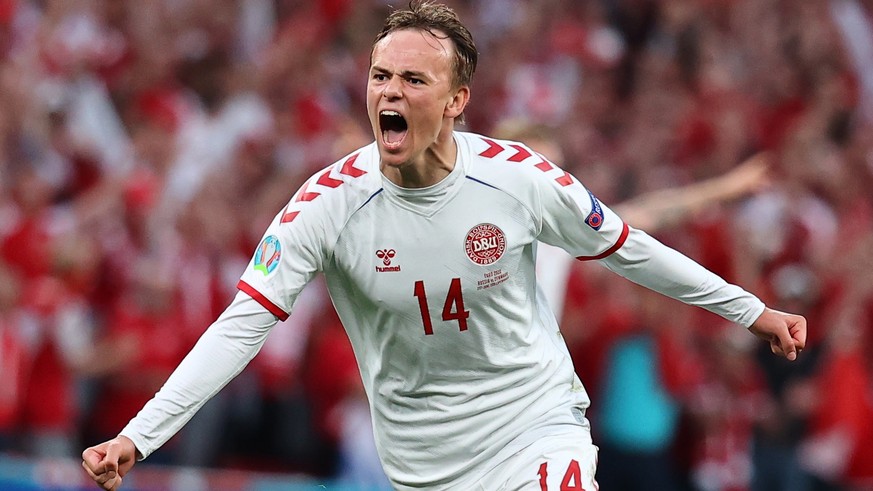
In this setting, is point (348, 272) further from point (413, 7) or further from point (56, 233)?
point (56, 233)

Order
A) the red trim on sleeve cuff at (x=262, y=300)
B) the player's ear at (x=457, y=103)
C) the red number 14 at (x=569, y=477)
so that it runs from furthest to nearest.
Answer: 1. the player's ear at (x=457, y=103)
2. the red number 14 at (x=569, y=477)
3. the red trim on sleeve cuff at (x=262, y=300)

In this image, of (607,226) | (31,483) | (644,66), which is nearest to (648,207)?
(607,226)

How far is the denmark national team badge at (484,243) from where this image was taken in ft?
17.2

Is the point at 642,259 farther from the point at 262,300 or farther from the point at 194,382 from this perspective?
the point at 194,382

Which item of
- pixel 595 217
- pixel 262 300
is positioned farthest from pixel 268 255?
pixel 595 217

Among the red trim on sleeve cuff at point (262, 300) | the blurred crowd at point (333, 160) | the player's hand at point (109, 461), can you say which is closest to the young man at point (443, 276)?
the red trim on sleeve cuff at point (262, 300)

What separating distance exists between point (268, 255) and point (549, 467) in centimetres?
122

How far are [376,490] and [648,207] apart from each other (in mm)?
2488

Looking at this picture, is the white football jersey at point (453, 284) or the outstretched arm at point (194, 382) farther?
the white football jersey at point (453, 284)

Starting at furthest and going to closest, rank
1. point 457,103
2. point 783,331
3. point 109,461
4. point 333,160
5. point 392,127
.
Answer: point 333,160
point 783,331
point 457,103
point 392,127
point 109,461

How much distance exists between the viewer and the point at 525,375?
5.43m

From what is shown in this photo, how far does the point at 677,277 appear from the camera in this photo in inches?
215

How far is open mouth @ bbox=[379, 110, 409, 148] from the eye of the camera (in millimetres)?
5086

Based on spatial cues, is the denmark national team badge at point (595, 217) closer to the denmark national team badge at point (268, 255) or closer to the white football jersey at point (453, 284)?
the white football jersey at point (453, 284)
